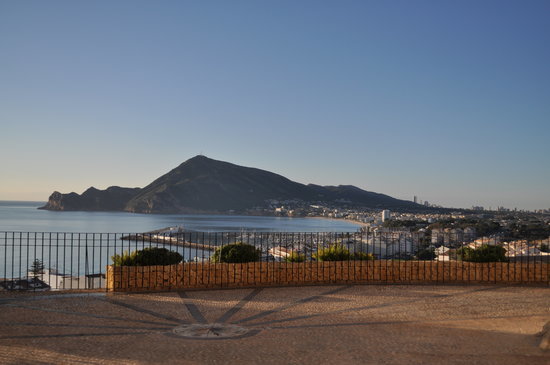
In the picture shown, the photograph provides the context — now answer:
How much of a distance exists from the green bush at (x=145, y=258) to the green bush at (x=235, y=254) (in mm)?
1146

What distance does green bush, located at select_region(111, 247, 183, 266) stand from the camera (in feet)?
39.3

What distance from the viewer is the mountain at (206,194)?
134 m

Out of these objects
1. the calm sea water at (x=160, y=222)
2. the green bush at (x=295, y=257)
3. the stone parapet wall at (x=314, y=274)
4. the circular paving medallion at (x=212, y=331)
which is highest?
the green bush at (x=295, y=257)

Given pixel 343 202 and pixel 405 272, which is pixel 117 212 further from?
→ pixel 405 272

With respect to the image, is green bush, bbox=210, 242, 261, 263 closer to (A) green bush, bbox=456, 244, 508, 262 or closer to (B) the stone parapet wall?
(B) the stone parapet wall

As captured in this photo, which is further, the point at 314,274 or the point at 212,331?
the point at 314,274

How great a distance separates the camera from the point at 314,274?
12875mm

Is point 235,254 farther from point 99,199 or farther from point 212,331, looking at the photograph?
point 99,199

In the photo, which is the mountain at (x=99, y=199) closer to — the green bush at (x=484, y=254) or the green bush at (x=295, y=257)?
the green bush at (x=295, y=257)

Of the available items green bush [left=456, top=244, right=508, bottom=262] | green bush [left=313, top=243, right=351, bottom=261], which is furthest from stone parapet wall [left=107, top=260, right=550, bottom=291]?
green bush [left=313, top=243, right=351, bottom=261]

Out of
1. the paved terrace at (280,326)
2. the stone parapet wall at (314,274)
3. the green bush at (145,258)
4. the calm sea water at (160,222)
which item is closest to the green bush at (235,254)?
the stone parapet wall at (314,274)

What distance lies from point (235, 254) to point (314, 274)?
2048 mm

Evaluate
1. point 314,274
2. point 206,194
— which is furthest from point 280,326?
point 206,194

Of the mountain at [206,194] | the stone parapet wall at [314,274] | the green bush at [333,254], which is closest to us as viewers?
the stone parapet wall at [314,274]
